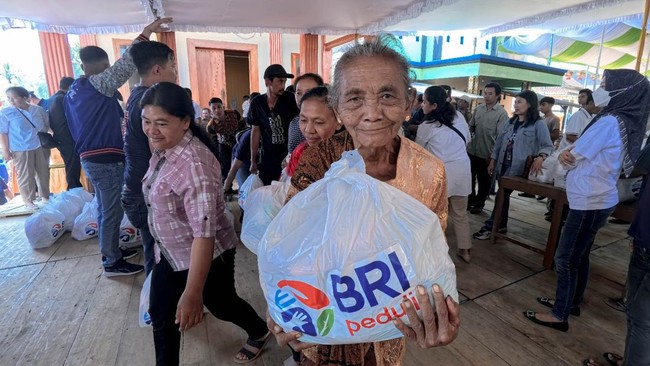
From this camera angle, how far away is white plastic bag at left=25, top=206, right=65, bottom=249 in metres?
3.45

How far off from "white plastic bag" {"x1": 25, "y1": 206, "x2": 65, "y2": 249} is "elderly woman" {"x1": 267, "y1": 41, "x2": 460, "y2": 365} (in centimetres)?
387

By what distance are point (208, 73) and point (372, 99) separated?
8222 mm

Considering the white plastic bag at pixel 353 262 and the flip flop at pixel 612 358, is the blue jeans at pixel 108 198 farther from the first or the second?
the flip flop at pixel 612 358

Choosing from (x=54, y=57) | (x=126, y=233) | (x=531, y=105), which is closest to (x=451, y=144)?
(x=531, y=105)

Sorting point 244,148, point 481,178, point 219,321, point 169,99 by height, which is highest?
point 169,99

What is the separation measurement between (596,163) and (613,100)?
1.33ft

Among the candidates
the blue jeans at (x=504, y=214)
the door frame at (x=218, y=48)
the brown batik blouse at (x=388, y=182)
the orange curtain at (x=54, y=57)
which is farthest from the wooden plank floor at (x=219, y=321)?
the door frame at (x=218, y=48)

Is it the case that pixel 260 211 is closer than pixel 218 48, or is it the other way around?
pixel 260 211

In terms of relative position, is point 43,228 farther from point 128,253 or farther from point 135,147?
point 135,147

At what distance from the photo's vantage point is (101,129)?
8.71 feet

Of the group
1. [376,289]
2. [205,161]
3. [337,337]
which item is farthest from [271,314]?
[205,161]

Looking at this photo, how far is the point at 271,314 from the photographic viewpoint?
33.9 inches

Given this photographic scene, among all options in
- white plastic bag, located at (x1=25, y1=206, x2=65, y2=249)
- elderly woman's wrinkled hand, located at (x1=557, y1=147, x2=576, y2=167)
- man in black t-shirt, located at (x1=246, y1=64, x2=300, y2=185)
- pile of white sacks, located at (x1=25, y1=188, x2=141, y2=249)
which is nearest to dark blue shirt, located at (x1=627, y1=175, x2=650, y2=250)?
elderly woman's wrinkled hand, located at (x1=557, y1=147, x2=576, y2=167)

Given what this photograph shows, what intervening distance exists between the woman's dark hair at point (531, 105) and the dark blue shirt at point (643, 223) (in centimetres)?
234
